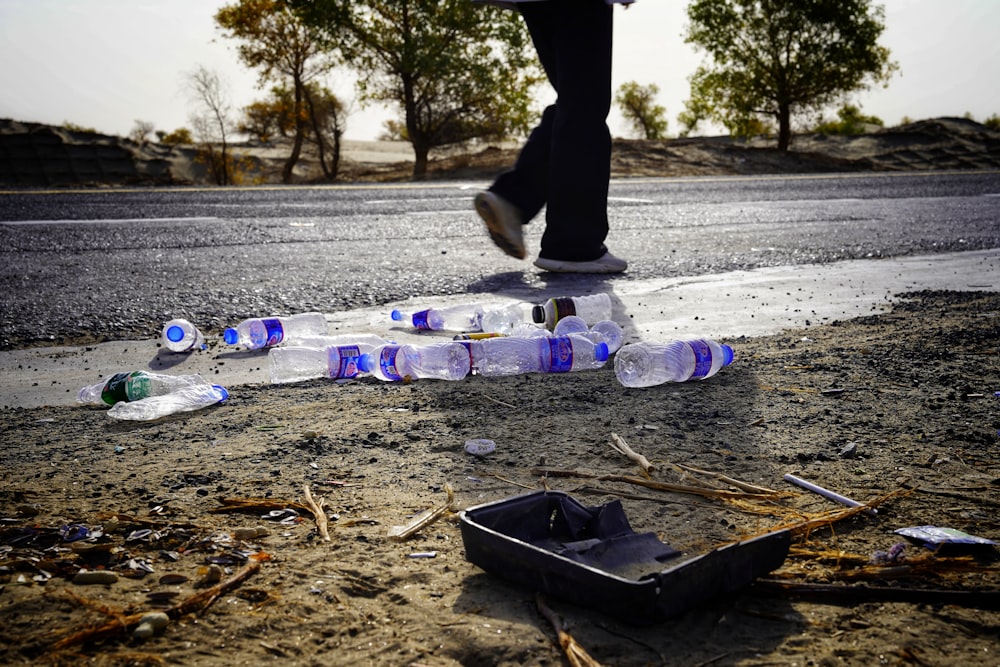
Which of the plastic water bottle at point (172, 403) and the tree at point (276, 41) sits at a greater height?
the tree at point (276, 41)

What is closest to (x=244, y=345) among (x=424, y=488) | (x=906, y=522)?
(x=424, y=488)

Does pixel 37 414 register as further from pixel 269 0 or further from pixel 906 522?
pixel 269 0

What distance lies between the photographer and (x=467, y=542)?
5.52 ft

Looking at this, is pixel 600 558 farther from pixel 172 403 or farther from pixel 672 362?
pixel 172 403

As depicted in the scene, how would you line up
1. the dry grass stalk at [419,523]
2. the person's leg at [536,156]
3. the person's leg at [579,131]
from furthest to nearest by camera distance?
the person's leg at [536,156] → the person's leg at [579,131] → the dry grass stalk at [419,523]

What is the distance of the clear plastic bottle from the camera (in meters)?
2.88

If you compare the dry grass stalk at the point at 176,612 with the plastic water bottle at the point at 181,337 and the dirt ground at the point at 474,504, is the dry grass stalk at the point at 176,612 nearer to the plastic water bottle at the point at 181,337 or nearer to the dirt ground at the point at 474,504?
the dirt ground at the point at 474,504

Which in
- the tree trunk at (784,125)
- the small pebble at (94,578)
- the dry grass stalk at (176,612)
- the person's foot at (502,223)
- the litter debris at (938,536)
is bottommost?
the dry grass stalk at (176,612)

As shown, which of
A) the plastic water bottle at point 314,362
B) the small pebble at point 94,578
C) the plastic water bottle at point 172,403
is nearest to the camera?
the small pebble at point 94,578

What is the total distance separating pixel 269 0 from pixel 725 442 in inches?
978

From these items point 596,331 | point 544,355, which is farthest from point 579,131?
point 544,355

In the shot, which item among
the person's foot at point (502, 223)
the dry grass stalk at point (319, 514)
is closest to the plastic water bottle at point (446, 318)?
the person's foot at point (502, 223)

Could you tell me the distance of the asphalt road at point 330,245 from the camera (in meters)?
4.30

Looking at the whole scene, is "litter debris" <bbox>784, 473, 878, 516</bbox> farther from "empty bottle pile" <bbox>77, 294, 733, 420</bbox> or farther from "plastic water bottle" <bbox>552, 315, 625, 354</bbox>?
"plastic water bottle" <bbox>552, 315, 625, 354</bbox>
